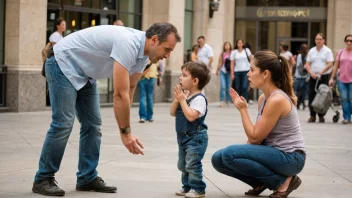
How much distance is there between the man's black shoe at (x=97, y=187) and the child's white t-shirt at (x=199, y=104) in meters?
0.98

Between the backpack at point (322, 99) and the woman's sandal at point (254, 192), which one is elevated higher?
the backpack at point (322, 99)

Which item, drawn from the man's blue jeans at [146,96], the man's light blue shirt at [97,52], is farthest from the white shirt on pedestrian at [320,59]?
the man's light blue shirt at [97,52]

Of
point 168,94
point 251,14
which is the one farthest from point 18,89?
point 251,14

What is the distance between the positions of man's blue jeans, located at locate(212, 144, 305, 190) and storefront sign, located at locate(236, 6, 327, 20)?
24697mm

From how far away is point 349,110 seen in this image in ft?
54.2

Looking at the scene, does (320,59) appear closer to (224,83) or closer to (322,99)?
(322,99)

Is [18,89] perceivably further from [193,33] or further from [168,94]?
[193,33]

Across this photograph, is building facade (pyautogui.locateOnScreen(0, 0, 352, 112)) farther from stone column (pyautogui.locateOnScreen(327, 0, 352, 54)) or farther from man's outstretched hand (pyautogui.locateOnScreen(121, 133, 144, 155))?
man's outstretched hand (pyautogui.locateOnScreen(121, 133, 144, 155))

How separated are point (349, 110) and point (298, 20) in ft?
51.1

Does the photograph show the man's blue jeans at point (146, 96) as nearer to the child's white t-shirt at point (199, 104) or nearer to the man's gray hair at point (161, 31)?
the child's white t-shirt at point (199, 104)

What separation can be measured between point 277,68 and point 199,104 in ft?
2.38

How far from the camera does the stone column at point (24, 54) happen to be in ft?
55.9

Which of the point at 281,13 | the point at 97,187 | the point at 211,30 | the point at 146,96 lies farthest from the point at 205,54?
the point at 97,187

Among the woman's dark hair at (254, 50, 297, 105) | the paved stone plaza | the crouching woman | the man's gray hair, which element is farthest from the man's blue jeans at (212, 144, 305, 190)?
the man's gray hair
